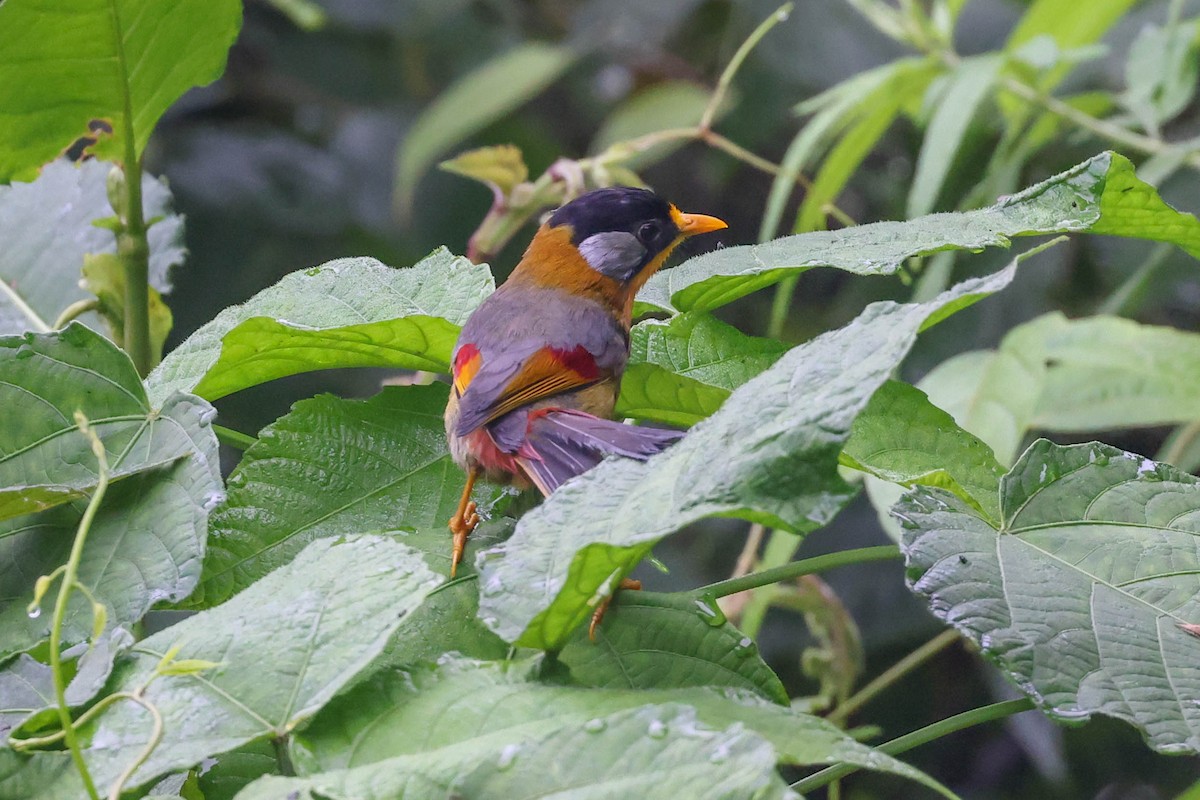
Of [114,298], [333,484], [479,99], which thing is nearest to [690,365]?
[333,484]

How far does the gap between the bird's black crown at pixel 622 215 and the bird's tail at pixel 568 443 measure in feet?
2.08

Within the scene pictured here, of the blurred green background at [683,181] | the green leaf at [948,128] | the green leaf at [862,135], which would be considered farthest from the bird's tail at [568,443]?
the blurred green background at [683,181]

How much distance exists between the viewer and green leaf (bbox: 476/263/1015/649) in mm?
875

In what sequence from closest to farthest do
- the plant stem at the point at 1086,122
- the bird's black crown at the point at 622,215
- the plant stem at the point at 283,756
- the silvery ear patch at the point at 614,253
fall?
the plant stem at the point at 283,756 → the bird's black crown at the point at 622,215 → the silvery ear patch at the point at 614,253 → the plant stem at the point at 1086,122

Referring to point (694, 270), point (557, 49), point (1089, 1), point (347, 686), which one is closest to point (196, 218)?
point (557, 49)

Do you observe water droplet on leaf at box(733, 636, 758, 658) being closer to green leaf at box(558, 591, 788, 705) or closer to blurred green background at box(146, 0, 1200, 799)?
green leaf at box(558, 591, 788, 705)

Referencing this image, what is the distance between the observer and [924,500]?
121 centimetres

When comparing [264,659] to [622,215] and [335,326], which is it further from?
[622,215]

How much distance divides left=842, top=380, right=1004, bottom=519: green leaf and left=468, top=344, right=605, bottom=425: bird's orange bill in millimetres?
589

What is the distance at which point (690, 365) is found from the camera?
1580 millimetres

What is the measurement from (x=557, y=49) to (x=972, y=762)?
10.5 feet

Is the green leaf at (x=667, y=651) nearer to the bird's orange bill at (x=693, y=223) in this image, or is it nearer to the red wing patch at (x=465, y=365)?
the red wing patch at (x=465, y=365)

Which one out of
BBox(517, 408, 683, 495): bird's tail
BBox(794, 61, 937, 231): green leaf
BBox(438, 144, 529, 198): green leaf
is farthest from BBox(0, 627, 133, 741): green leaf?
BBox(794, 61, 937, 231): green leaf

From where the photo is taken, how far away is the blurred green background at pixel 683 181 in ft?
12.6
